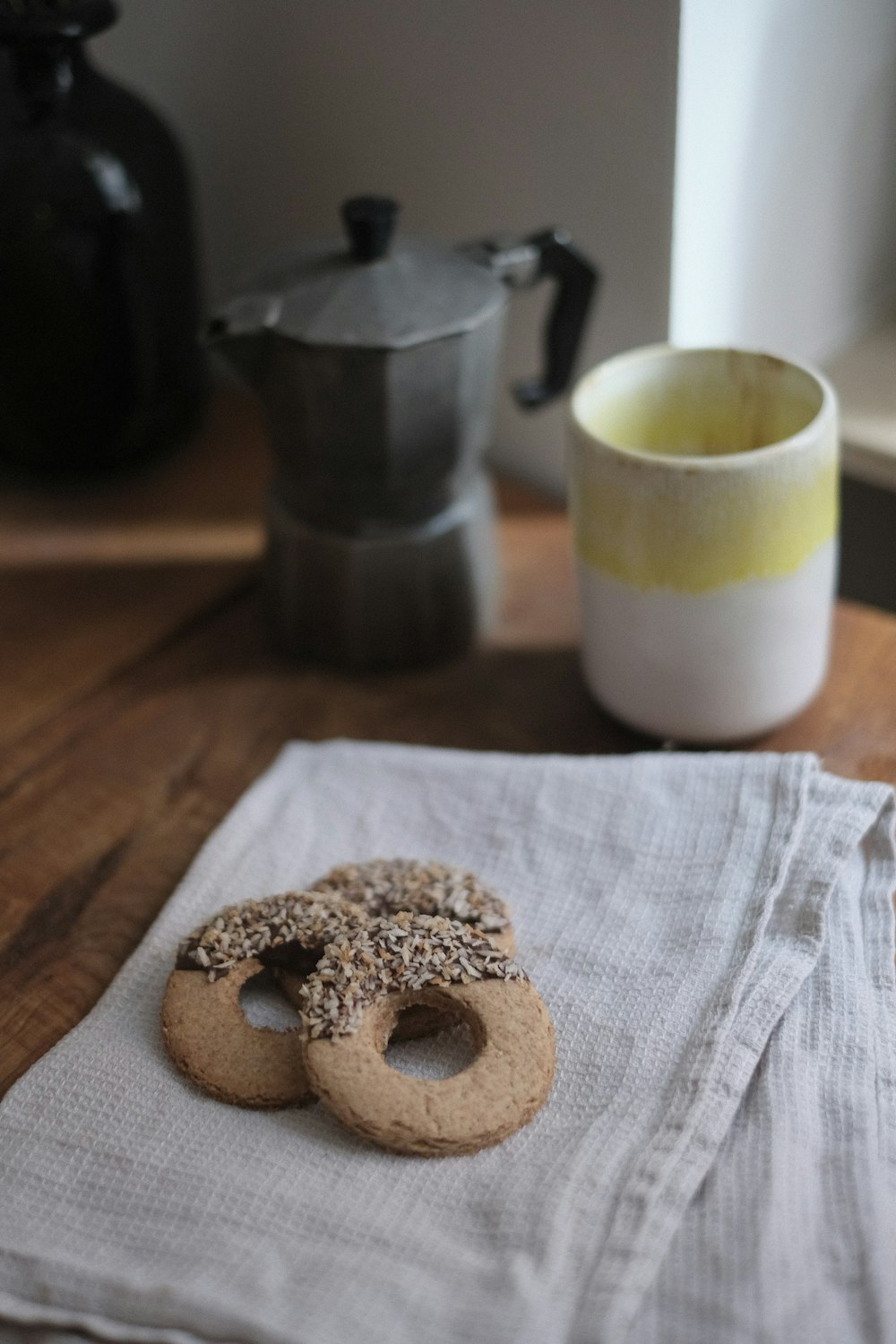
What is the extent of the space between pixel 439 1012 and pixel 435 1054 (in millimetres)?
20

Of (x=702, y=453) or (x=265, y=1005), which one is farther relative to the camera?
(x=702, y=453)

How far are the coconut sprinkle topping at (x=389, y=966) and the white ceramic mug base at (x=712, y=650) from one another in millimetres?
207

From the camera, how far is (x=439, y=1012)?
0.59 metres

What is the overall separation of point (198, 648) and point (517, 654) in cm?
21

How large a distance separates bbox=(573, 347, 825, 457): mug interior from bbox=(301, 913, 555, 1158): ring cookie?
0.31 metres

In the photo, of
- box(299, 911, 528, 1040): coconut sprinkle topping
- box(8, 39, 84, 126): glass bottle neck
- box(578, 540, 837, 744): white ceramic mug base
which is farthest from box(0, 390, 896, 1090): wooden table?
box(8, 39, 84, 126): glass bottle neck

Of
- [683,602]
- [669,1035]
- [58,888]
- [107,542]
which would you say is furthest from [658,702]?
[107,542]

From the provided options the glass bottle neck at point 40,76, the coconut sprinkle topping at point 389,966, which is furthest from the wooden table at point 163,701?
the glass bottle neck at point 40,76

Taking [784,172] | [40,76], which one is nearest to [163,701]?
[40,76]

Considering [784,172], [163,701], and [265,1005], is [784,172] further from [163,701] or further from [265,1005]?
[265,1005]

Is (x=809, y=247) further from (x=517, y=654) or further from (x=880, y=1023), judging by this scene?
(x=880, y=1023)

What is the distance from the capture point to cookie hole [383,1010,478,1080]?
56 cm

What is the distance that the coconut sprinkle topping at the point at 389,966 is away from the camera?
1.81ft

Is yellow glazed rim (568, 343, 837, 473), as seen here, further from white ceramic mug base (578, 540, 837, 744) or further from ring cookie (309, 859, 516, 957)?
ring cookie (309, 859, 516, 957)
